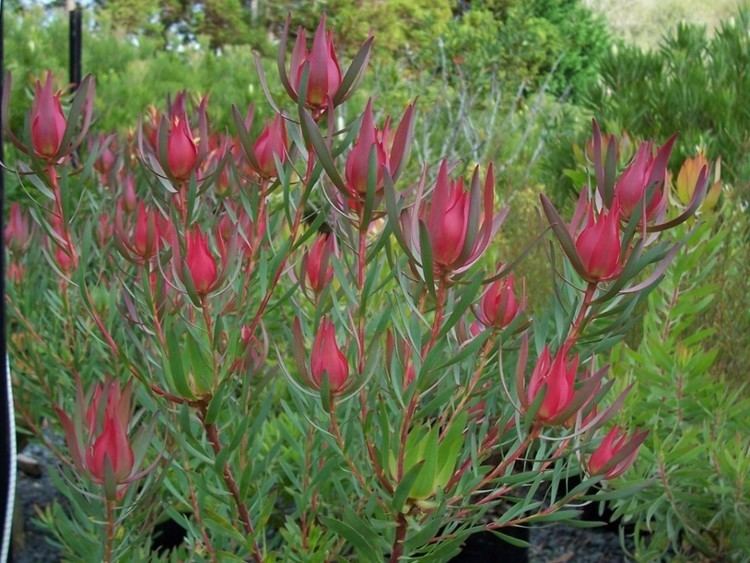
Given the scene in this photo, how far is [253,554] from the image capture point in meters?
1.11

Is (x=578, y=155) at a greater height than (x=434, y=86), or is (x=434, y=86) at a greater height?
(x=578, y=155)

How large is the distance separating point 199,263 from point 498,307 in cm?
31

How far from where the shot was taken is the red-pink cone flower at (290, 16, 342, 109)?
2.93 feet

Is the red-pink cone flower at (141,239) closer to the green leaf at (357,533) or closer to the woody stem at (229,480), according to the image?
the woody stem at (229,480)

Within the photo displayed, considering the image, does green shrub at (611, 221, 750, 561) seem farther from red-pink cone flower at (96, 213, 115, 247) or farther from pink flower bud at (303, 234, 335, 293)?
red-pink cone flower at (96, 213, 115, 247)

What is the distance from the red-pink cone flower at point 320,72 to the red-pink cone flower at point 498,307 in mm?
272

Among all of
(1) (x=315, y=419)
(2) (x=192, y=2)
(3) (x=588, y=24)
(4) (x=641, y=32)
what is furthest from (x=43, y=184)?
(4) (x=641, y=32)

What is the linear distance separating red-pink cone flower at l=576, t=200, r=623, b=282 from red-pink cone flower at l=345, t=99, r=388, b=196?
19 centimetres

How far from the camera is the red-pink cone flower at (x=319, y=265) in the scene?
3.60 feet

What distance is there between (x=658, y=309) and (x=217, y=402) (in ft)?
4.04

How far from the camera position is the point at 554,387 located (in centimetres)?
84

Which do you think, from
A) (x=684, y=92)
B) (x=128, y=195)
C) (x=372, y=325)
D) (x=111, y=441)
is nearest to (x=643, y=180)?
(x=372, y=325)

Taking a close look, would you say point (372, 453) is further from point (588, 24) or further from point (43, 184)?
point (588, 24)

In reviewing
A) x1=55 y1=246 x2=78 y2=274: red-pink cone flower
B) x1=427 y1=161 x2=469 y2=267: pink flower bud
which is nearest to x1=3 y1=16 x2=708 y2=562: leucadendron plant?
x1=427 y1=161 x2=469 y2=267: pink flower bud
